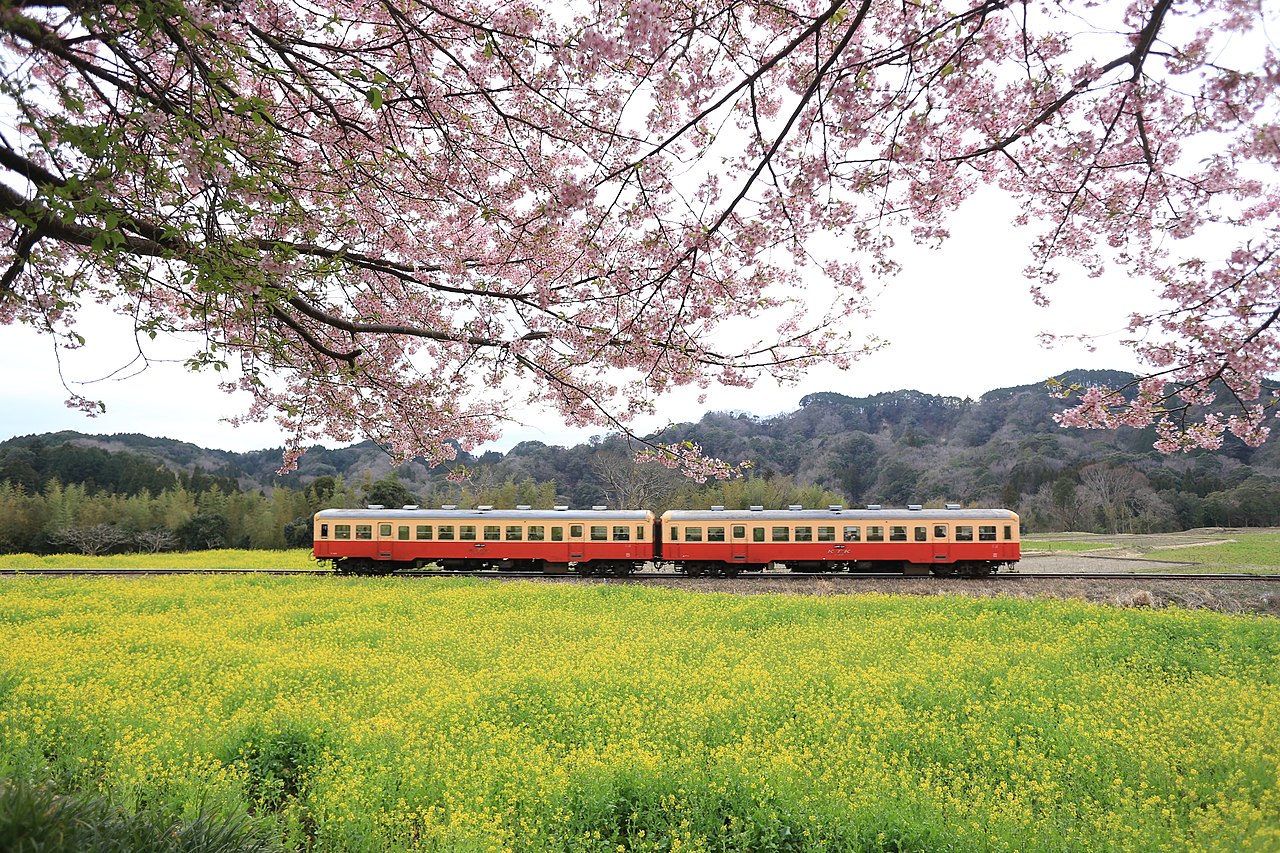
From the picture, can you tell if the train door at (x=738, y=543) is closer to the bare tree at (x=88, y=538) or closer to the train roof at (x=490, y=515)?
the train roof at (x=490, y=515)

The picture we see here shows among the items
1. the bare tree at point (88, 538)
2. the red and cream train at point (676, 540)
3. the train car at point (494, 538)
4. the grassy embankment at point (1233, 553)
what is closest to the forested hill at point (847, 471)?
the grassy embankment at point (1233, 553)

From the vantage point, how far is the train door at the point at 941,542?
18.8m

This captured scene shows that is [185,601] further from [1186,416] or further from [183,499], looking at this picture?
[183,499]

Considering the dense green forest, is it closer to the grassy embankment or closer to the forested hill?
the forested hill

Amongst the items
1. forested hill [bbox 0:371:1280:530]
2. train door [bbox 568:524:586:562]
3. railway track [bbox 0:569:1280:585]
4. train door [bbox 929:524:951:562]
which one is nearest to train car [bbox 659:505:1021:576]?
train door [bbox 929:524:951:562]

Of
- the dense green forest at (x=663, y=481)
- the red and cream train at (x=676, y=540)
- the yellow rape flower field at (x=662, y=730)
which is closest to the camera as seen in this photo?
the yellow rape flower field at (x=662, y=730)

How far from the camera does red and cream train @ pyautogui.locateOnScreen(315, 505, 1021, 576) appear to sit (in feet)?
61.9

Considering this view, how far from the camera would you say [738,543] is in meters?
19.4

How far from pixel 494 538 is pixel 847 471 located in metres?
30.6

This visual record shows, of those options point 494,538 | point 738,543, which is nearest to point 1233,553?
point 738,543

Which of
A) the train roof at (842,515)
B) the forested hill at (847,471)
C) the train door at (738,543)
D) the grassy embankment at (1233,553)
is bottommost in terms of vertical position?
the grassy embankment at (1233,553)

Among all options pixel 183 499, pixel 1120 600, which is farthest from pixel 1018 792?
pixel 183 499

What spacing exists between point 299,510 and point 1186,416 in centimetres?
3553

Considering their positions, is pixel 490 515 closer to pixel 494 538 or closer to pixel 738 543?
pixel 494 538
